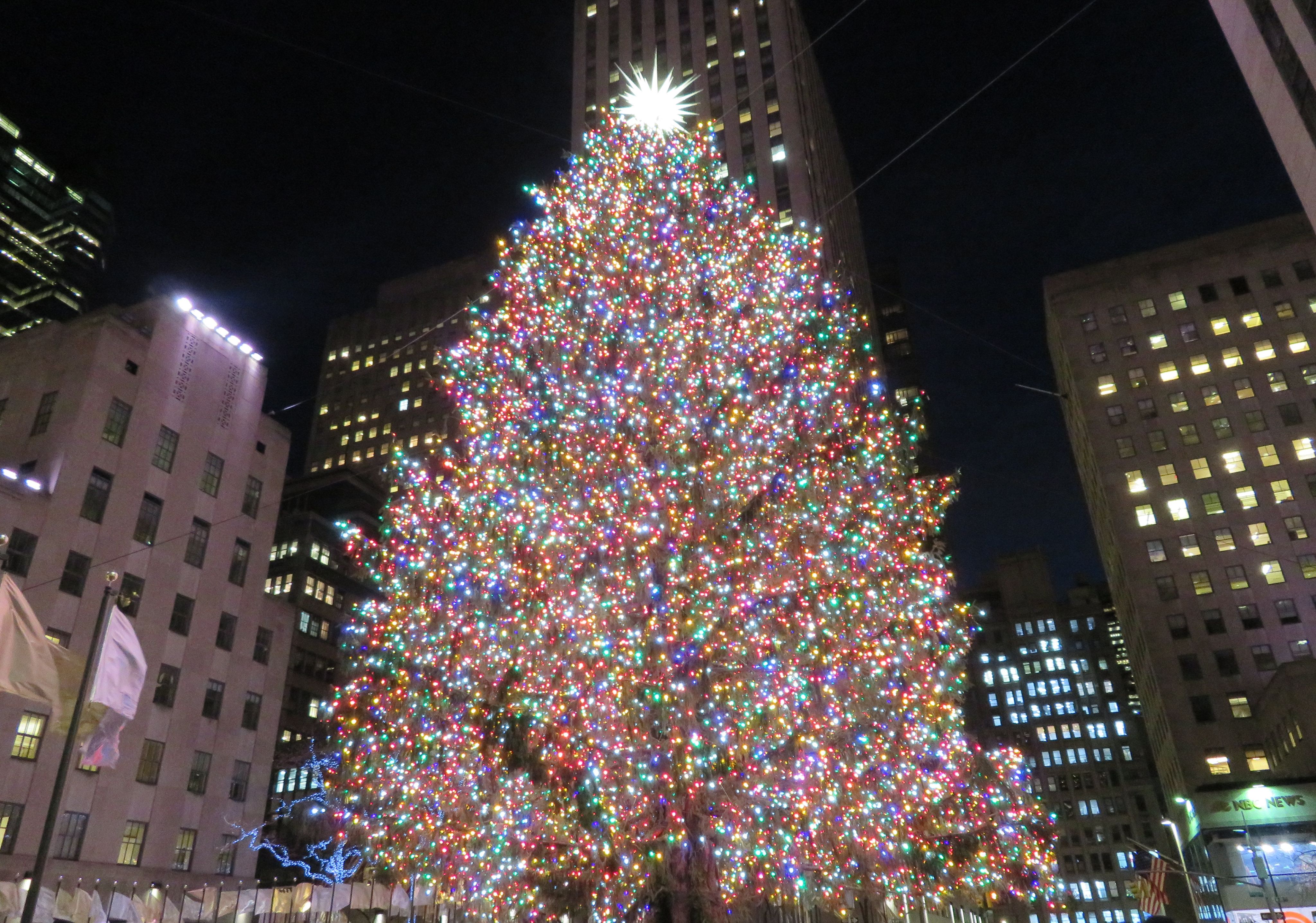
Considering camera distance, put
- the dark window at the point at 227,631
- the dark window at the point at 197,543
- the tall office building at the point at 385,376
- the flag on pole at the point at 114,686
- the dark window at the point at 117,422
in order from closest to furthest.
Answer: the flag on pole at the point at 114,686 → the dark window at the point at 117,422 → the dark window at the point at 197,543 → the dark window at the point at 227,631 → the tall office building at the point at 385,376

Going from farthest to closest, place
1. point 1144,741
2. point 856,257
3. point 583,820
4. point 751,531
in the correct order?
1. point 1144,741
2. point 856,257
3. point 751,531
4. point 583,820

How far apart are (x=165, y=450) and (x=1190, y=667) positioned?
234ft

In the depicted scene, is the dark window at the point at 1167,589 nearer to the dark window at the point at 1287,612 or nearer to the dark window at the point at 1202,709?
the dark window at the point at 1287,612

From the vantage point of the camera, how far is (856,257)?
282 ft

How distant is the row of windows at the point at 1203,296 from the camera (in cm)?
7806

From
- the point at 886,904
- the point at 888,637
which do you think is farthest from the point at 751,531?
the point at 886,904

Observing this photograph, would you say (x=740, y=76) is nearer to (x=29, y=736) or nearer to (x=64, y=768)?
(x=29, y=736)

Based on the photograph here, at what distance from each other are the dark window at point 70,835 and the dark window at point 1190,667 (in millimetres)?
71691

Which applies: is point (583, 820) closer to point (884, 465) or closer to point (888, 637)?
point (888, 637)

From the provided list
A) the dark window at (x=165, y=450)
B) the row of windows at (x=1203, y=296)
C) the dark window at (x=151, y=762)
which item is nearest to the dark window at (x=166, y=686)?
the dark window at (x=151, y=762)

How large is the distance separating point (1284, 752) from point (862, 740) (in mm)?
60072

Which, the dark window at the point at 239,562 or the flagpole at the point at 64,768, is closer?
the flagpole at the point at 64,768

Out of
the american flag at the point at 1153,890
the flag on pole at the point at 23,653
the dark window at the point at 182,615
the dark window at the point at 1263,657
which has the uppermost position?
the dark window at the point at 1263,657

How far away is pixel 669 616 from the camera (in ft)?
51.8
